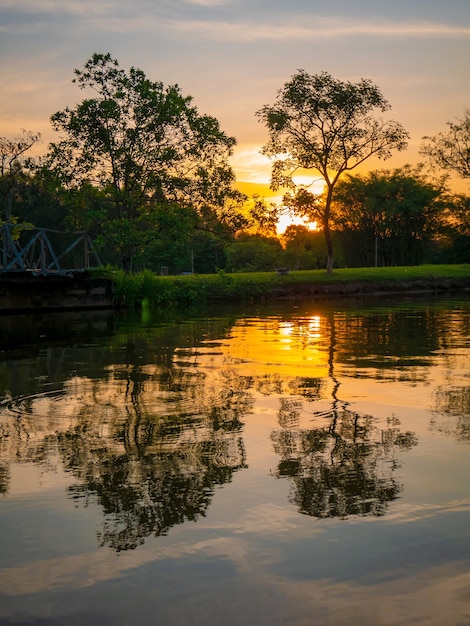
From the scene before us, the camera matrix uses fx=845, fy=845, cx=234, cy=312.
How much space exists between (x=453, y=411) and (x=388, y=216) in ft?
303

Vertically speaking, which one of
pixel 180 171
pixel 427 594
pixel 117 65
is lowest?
pixel 427 594

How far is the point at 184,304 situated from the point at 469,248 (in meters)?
54.4

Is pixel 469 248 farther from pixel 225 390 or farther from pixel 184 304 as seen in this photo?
pixel 225 390

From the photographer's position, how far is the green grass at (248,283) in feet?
133

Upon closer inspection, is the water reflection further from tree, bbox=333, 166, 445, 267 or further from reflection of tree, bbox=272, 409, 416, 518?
tree, bbox=333, 166, 445, 267

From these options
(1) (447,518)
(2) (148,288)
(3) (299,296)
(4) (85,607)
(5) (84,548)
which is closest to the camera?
(4) (85,607)

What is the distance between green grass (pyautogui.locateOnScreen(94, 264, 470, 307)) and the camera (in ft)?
133

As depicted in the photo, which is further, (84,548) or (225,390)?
(225,390)

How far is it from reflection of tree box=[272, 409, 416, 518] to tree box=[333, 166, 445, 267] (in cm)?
9039

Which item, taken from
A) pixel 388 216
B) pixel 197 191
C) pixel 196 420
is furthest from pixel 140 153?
pixel 388 216

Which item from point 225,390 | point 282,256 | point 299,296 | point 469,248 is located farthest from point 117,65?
point 282,256

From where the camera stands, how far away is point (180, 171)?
144 feet

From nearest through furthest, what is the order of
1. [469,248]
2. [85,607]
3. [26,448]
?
[85,607] < [26,448] < [469,248]

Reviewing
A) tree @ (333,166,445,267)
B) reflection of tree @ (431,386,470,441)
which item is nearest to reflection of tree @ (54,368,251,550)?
reflection of tree @ (431,386,470,441)
